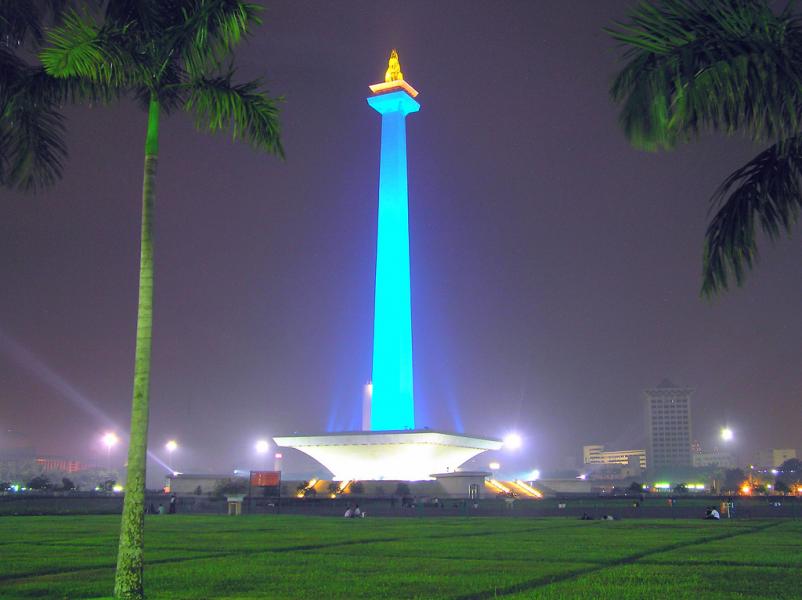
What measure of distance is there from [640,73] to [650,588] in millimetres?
7976

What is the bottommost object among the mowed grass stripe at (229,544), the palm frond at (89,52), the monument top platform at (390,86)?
the mowed grass stripe at (229,544)

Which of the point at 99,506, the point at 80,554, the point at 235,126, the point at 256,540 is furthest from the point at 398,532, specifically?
the point at 99,506

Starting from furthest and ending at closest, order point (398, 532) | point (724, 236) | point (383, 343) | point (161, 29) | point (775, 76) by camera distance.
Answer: point (383, 343) → point (398, 532) → point (161, 29) → point (724, 236) → point (775, 76)

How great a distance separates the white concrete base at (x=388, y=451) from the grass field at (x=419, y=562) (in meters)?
49.3

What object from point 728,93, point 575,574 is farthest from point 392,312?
point 728,93

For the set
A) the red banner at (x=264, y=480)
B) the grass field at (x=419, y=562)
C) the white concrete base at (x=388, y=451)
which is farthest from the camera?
the white concrete base at (x=388, y=451)

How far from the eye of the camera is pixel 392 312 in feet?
266

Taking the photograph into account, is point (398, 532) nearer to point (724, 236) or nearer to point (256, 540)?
point (256, 540)

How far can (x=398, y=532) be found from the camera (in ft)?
94.3

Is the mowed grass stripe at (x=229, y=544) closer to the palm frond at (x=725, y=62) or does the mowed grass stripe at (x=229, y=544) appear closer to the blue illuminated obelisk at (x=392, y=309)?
the palm frond at (x=725, y=62)

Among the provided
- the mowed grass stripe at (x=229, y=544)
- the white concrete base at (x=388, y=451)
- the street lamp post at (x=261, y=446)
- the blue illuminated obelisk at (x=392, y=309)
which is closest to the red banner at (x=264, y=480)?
the white concrete base at (x=388, y=451)

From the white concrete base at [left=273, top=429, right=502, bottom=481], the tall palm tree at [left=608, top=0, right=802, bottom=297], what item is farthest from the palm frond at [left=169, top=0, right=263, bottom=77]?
the white concrete base at [left=273, top=429, right=502, bottom=481]

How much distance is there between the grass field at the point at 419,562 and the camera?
1387 cm

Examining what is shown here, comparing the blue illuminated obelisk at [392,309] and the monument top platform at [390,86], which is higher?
the monument top platform at [390,86]
